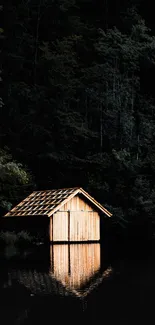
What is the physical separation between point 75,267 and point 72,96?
1404 inches

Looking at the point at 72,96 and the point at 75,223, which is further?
the point at 72,96

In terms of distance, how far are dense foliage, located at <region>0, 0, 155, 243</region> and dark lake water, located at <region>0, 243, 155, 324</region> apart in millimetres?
25877

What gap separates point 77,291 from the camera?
60.2ft

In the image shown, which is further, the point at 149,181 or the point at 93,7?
the point at 93,7

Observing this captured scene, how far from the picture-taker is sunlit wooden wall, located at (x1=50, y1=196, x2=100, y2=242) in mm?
41469

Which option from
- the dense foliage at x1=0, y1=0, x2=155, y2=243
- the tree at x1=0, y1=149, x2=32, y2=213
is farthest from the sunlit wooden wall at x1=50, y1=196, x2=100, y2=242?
the dense foliage at x1=0, y1=0, x2=155, y2=243

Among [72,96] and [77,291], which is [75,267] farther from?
[72,96]

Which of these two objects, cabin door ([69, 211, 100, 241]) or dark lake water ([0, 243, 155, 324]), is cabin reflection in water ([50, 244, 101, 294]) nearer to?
dark lake water ([0, 243, 155, 324])

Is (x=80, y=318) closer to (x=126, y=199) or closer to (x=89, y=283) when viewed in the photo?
(x=89, y=283)

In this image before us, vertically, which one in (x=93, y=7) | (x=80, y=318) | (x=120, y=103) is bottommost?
(x=80, y=318)

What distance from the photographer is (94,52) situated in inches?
2559

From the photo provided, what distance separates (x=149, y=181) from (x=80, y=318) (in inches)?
Result: 1397

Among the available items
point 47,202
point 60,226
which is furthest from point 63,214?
point 47,202

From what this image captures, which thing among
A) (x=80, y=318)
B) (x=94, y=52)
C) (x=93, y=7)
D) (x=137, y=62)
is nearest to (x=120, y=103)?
(x=137, y=62)
